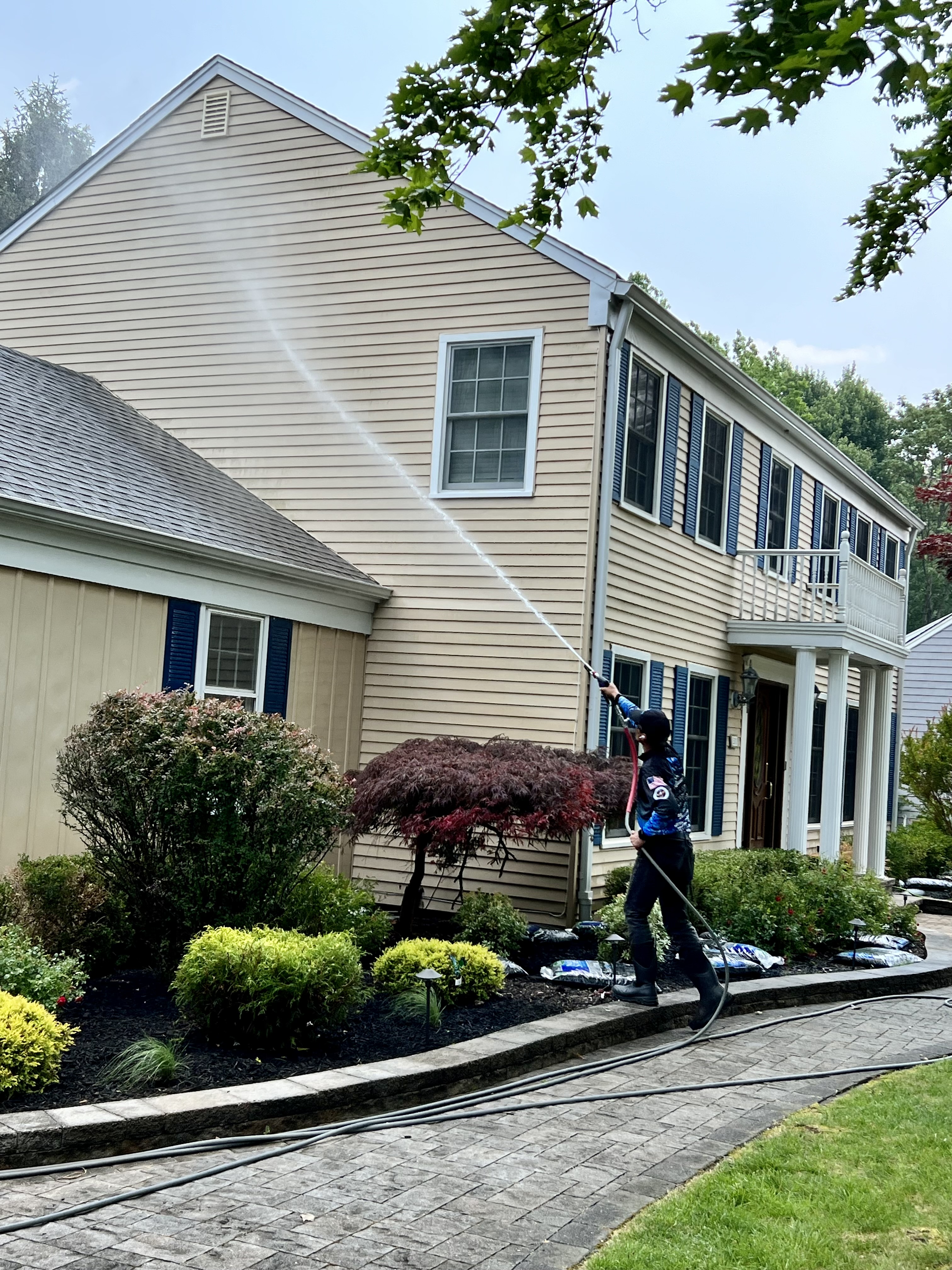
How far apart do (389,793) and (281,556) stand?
3.09 metres

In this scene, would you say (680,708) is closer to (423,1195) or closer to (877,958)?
(877,958)

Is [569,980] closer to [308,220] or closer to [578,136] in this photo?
[578,136]

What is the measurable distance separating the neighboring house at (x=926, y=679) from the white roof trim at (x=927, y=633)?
0.02m

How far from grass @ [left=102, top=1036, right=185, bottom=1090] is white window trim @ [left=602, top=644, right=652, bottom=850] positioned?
279 inches

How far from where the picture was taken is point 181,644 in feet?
35.3

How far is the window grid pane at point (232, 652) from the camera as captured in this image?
1123cm

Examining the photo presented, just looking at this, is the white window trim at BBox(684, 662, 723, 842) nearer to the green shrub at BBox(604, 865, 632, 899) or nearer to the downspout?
the green shrub at BBox(604, 865, 632, 899)

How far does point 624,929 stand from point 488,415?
5.25 meters

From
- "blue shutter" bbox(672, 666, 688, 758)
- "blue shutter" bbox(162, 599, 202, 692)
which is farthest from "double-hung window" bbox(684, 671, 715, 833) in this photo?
"blue shutter" bbox(162, 599, 202, 692)

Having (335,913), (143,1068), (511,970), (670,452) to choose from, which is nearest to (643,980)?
(511,970)

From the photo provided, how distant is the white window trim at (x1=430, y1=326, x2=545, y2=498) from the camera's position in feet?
41.4

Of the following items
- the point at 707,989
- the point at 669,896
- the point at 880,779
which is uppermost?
the point at 880,779

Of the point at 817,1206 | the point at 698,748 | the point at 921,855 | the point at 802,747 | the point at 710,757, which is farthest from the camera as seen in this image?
the point at 921,855

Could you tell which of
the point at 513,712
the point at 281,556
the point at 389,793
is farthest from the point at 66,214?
the point at 389,793
